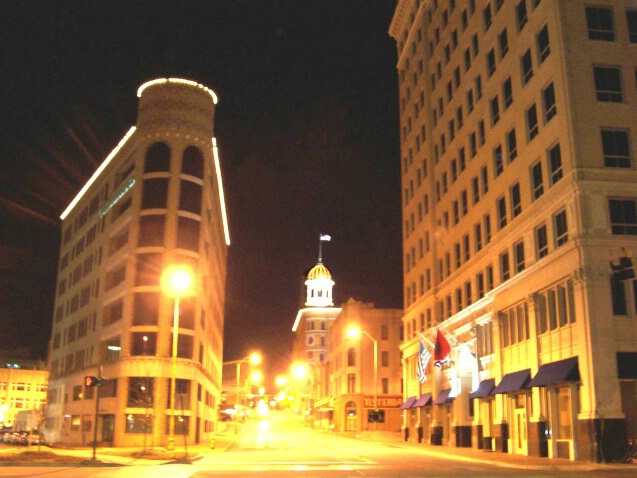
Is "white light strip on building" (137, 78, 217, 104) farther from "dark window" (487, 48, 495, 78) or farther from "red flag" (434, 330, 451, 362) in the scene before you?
"red flag" (434, 330, 451, 362)

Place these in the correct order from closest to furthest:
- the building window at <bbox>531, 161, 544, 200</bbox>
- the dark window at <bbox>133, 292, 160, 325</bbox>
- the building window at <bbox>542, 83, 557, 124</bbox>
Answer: the building window at <bbox>542, 83, 557, 124</bbox>, the building window at <bbox>531, 161, 544, 200</bbox>, the dark window at <bbox>133, 292, 160, 325</bbox>

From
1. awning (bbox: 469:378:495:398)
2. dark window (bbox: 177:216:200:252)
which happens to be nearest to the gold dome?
dark window (bbox: 177:216:200:252)

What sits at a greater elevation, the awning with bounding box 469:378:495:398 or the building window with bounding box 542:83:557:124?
the building window with bounding box 542:83:557:124

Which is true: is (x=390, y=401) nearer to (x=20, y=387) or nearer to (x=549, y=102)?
(x=549, y=102)

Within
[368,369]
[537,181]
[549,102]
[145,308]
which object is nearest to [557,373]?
[537,181]

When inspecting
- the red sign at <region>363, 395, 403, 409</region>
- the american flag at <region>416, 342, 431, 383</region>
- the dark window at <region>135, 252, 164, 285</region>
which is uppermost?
the dark window at <region>135, 252, 164, 285</region>

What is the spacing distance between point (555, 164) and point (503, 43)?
12111 mm

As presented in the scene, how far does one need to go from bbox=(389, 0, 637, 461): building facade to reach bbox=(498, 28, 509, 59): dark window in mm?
132

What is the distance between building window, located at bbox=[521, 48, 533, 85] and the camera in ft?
132

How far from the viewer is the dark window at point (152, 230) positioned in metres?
64.3

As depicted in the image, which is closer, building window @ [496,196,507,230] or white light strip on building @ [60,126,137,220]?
building window @ [496,196,507,230]

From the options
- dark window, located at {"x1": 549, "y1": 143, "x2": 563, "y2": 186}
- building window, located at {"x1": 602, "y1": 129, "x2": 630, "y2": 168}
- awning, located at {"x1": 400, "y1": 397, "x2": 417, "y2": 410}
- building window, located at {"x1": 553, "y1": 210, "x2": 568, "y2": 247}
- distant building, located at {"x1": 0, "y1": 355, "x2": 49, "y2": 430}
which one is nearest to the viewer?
building window, located at {"x1": 602, "y1": 129, "x2": 630, "y2": 168}

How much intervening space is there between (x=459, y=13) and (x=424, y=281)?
2373 cm

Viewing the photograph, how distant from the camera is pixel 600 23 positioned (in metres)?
36.2
